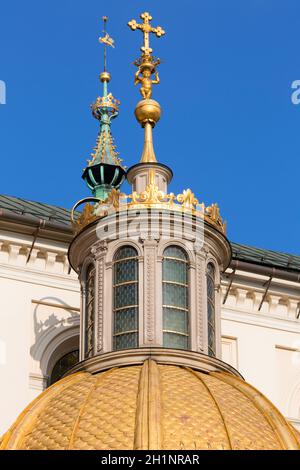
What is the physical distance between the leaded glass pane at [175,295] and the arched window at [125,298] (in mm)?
423

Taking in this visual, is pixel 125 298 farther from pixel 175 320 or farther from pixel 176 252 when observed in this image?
pixel 176 252

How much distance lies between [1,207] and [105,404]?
34.8 feet

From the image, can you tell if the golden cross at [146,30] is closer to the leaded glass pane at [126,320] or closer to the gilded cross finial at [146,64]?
the gilded cross finial at [146,64]

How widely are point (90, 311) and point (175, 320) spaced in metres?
1.44

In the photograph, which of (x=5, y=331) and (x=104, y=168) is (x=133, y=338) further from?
(x=104, y=168)

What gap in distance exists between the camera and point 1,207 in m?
36.6

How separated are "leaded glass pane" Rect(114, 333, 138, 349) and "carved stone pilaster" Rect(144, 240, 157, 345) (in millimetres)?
190

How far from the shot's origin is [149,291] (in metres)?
29.0

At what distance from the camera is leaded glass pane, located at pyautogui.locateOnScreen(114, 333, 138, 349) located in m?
28.6

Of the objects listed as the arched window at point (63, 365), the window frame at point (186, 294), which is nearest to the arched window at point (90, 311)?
the window frame at point (186, 294)

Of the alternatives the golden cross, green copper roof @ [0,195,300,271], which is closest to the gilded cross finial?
the golden cross

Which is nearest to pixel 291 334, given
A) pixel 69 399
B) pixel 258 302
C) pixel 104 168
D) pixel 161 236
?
pixel 258 302

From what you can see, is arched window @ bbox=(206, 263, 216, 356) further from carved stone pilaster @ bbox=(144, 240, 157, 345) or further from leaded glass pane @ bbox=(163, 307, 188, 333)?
carved stone pilaster @ bbox=(144, 240, 157, 345)

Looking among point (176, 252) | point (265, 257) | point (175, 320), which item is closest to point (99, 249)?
point (176, 252)
